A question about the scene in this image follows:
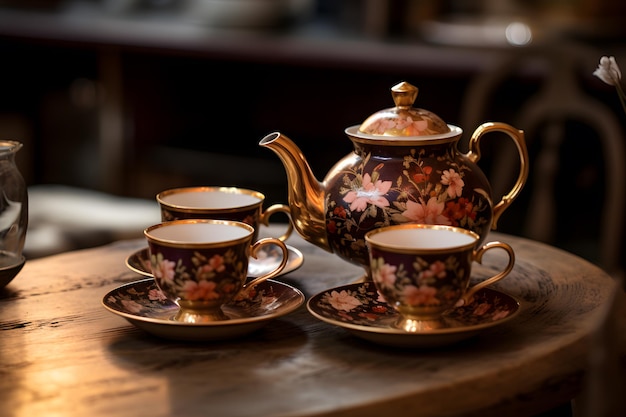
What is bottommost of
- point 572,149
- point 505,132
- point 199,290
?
point 572,149

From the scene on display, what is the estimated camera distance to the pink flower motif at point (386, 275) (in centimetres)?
79

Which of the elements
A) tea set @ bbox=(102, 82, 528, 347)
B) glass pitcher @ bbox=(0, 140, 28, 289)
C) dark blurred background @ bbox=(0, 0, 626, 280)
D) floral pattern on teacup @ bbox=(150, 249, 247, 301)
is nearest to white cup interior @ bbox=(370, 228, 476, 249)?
tea set @ bbox=(102, 82, 528, 347)

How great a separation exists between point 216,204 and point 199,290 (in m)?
0.23

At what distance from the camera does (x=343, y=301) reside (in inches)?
34.8

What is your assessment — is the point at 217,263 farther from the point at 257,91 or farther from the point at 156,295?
the point at 257,91

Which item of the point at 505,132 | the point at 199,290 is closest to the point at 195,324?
the point at 199,290

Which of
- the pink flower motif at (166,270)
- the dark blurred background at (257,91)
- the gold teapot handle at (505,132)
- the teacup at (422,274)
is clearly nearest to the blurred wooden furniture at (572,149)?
the dark blurred background at (257,91)

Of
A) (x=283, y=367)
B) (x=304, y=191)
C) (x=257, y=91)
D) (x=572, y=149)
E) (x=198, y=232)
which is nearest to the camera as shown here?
(x=283, y=367)

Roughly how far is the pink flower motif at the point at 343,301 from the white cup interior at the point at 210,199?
17 centimetres

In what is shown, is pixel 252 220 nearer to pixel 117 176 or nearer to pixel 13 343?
pixel 13 343

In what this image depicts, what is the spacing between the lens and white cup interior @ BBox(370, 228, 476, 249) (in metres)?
0.83

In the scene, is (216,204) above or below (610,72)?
below

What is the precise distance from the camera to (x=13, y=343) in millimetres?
830

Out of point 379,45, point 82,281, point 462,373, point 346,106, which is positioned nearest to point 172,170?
point 346,106
